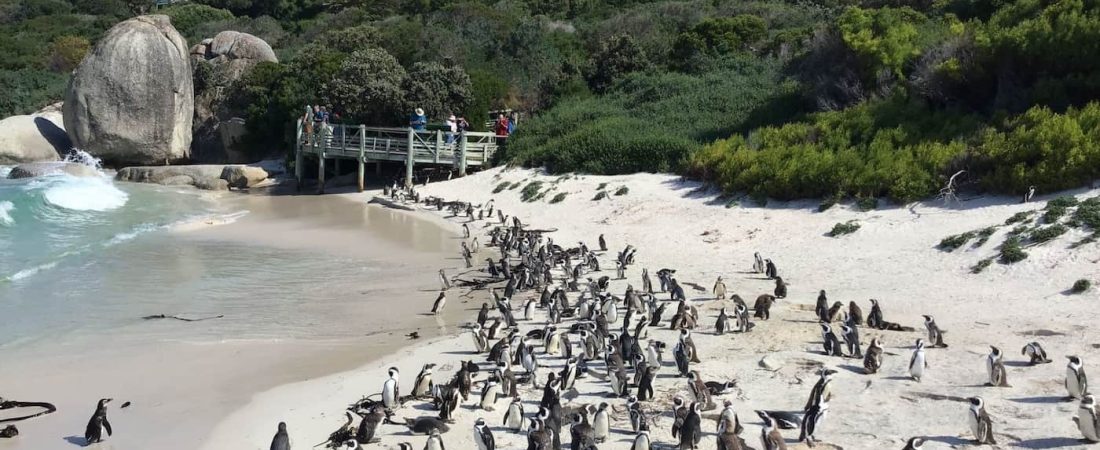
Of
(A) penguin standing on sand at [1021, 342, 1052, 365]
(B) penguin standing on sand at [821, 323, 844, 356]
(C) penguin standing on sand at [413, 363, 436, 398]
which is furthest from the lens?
(B) penguin standing on sand at [821, 323, 844, 356]

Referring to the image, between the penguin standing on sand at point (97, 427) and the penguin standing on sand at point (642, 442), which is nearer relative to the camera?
the penguin standing on sand at point (642, 442)

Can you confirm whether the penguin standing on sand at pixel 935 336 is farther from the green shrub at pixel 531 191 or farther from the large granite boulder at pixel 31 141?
the large granite boulder at pixel 31 141

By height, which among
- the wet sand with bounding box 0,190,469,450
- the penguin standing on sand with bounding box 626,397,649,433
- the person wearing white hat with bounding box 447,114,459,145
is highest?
the person wearing white hat with bounding box 447,114,459,145

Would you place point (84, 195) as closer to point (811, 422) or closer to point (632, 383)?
point (632, 383)

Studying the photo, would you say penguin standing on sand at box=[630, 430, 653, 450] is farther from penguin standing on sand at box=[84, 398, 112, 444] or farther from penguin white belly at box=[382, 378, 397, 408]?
penguin standing on sand at box=[84, 398, 112, 444]

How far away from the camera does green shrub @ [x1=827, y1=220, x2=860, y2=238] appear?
18.6 meters

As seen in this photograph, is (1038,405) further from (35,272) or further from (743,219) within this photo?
(35,272)

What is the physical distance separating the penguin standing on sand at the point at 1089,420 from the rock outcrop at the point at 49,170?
38.5m

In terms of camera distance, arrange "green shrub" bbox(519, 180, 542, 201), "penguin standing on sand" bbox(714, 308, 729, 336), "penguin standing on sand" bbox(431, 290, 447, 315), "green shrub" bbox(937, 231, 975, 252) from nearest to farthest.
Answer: "penguin standing on sand" bbox(714, 308, 729, 336) < "penguin standing on sand" bbox(431, 290, 447, 315) < "green shrub" bbox(937, 231, 975, 252) < "green shrub" bbox(519, 180, 542, 201)

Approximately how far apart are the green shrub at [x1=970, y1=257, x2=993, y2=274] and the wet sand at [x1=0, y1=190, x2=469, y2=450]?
7993 millimetres

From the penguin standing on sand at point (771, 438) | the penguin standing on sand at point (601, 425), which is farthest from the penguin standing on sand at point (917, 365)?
the penguin standing on sand at point (601, 425)

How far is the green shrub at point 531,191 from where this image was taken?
28.2 m

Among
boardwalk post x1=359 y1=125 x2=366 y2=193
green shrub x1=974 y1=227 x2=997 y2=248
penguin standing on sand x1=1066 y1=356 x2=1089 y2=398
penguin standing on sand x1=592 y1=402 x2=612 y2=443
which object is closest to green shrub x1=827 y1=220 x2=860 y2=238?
green shrub x1=974 y1=227 x2=997 y2=248

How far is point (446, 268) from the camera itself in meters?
19.6
